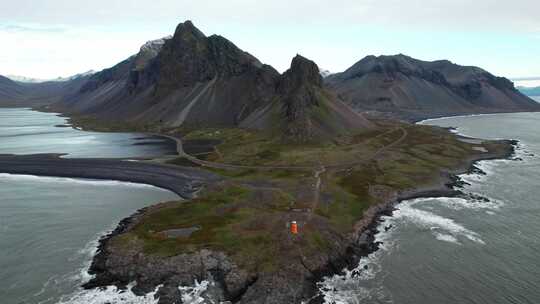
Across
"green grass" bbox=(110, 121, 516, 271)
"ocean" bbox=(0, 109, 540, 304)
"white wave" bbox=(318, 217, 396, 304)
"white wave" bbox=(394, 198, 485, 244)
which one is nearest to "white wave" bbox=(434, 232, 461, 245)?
"ocean" bbox=(0, 109, 540, 304)

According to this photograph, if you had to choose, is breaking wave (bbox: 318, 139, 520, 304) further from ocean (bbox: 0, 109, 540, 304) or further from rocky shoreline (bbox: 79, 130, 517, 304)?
rocky shoreline (bbox: 79, 130, 517, 304)

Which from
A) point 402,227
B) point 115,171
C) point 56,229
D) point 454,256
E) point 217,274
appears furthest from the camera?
point 115,171

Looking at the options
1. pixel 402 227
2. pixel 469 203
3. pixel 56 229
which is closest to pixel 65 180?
pixel 56 229

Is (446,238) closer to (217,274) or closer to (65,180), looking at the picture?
(217,274)

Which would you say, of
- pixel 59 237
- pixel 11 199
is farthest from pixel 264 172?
pixel 11 199

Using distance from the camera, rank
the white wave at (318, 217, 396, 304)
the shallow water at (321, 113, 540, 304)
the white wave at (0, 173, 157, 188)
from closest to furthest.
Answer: the white wave at (318, 217, 396, 304), the shallow water at (321, 113, 540, 304), the white wave at (0, 173, 157, 188)

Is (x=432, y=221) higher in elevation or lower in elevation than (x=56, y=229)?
lower
